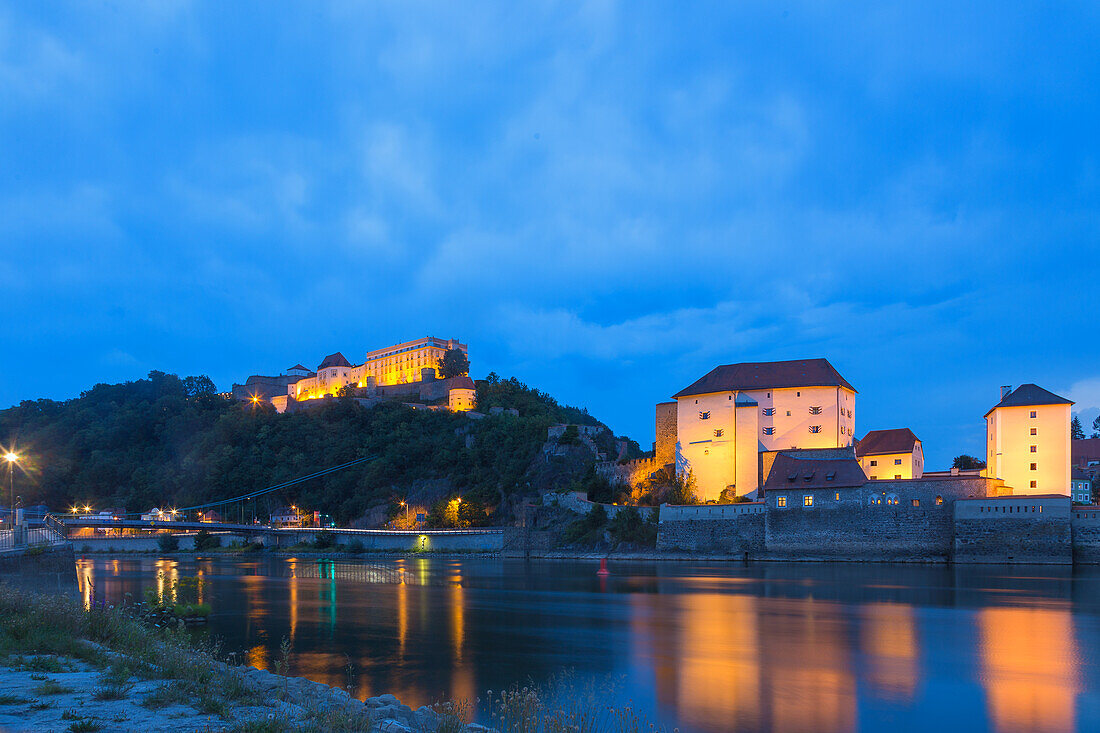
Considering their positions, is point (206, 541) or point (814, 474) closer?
point (814, 474)

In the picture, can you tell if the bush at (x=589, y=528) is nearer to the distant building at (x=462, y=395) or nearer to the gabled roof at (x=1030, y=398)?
the gabled roof at (x=1030, y=398)

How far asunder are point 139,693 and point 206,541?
63.3m

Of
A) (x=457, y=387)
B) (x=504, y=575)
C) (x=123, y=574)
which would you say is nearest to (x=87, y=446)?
(x=457, y=387)

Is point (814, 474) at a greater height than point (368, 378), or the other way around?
point (368, 378)

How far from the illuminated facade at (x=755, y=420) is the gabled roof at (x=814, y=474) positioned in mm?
3692

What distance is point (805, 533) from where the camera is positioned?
129 ft

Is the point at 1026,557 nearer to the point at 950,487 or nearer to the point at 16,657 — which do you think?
the point at 950,487

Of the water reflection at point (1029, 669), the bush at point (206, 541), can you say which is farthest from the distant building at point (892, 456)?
the bush at point (206, 541)

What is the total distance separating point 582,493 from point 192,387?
70.5 meters

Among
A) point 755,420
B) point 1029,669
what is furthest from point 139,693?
point 755,420

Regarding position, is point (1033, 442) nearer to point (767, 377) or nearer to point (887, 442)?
point (887, 442)

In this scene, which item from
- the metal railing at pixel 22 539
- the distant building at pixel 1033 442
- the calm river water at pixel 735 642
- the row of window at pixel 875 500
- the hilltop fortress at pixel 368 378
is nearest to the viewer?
the calm river water at pixel 735 642

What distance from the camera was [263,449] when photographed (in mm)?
77625

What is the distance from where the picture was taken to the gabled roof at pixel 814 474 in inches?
1531
